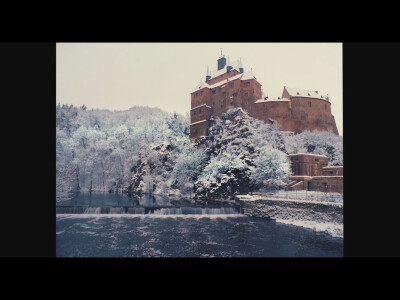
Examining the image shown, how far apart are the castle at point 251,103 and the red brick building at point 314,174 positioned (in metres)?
5.00

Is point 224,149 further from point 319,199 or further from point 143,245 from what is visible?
point 143,245

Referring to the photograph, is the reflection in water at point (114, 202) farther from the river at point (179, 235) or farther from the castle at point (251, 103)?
the castle at point (251, 103)

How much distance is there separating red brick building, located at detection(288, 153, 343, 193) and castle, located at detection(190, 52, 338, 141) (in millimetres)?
4999

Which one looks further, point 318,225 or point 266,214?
point 266,214

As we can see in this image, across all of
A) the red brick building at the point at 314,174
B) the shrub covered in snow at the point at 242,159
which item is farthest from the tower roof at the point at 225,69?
the red brick building at the point at 314,174

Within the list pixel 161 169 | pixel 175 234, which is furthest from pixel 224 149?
pixel 175 234

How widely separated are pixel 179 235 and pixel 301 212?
6082 millimetres

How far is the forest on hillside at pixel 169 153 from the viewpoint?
17.4 m

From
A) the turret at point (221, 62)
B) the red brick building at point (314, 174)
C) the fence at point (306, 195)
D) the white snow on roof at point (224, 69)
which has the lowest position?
the fence at point (306, 195)

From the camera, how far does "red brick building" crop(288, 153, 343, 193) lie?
47.6 feet

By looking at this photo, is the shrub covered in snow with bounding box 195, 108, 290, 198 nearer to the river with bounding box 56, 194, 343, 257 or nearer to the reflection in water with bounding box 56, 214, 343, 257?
the river with bounding box 56, 194, 343, 257

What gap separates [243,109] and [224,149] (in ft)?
15.7

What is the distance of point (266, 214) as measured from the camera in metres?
13.2

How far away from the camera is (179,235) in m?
10.1
